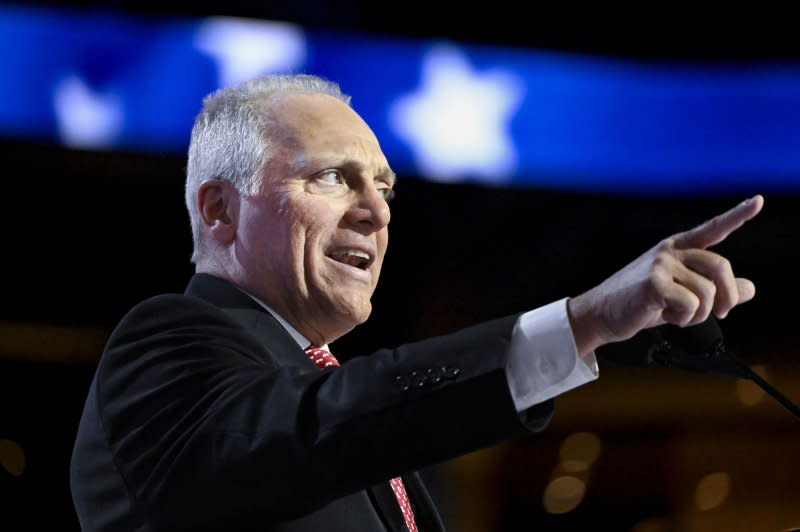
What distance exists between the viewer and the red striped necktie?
4.65 feet

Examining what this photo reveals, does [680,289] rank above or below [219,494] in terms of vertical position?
above

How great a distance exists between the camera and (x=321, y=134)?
1540 mm

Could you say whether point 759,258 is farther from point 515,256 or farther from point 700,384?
point 515,256

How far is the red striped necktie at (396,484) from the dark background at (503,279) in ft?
7.14

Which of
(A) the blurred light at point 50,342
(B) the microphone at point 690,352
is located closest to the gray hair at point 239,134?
(B) the microphone at point 690,352

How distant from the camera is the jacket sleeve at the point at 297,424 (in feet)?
3.34

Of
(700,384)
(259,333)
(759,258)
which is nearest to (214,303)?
(259,333)

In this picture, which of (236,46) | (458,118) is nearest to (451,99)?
(458,118)

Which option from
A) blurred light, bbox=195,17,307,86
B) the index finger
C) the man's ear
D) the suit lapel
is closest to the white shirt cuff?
the index finger

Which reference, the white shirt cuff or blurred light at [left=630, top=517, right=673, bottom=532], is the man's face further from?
blurred light at [left=630, top=517, right=673, bottom=532]

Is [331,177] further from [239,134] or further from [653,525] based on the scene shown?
[653,525]

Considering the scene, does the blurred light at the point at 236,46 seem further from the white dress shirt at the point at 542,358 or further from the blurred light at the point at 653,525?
the white dress shirt at the point at 542,358

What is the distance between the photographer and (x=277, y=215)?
59.9 inches

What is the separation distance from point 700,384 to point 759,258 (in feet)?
2.04
